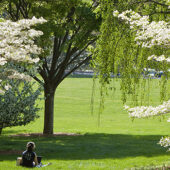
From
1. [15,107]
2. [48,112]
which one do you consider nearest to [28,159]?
[15,107]

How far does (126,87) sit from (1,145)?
10.7 meters

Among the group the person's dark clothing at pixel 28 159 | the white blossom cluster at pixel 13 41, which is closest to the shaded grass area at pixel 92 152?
the person's dark clothing at pixel 28 159

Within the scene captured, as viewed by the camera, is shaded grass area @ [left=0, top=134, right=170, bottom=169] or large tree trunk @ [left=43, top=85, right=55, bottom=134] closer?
shaded grass area @ [left=0, top=134, right=170, bottom=169]

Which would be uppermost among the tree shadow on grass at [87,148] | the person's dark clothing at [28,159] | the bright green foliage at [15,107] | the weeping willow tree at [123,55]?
the weeping willow tree at [123,55]

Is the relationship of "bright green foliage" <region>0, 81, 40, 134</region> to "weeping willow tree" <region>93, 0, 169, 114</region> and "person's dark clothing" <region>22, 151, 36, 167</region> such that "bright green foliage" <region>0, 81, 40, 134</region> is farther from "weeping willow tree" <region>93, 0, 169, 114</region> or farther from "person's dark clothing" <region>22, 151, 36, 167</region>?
"weeping willow tree" <region>93, 0, 169, 114</region>

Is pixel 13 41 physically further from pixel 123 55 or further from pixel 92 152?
pixel 92 152

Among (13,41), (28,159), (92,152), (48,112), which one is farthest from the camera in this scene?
(48,112)

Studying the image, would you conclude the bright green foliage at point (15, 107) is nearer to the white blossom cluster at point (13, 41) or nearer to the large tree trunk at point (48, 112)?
the large tree trunk at point (48, 112)

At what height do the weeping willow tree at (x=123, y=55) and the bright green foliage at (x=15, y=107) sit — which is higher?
the weeping willow tree at (x=123, y=55)

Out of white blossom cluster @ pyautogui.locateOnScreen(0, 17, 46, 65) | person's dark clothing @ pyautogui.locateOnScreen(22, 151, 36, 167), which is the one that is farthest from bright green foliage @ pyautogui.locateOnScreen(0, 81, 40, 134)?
white blossom cluster @ pyautogui.locateOnScreen(0, 17, 46, 65)

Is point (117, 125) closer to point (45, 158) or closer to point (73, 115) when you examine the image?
point (73, 115)

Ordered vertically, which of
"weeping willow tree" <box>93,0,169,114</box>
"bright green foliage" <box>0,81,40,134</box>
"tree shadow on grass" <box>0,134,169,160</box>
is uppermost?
"weeping willow tree" <box>93,0,169,114</box>

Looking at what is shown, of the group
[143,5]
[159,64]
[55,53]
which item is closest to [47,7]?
[55,53]

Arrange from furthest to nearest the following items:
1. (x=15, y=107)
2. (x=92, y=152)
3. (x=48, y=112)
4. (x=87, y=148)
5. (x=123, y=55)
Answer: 1. (x=48, y=112)
2. (x=87, y=148)
3. (x=15, y=107)
4. (x=92, y=152)
5. (x=123, y=55)
